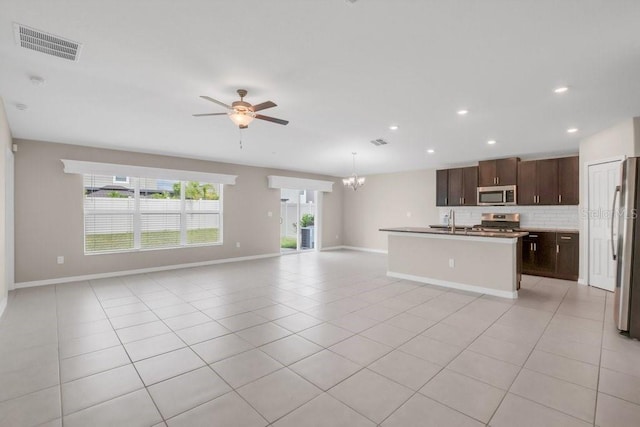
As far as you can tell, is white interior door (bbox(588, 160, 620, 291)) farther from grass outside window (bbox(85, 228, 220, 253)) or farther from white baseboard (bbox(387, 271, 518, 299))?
grass outside window (bbox(85, 228, 220, 253))

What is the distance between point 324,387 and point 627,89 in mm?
4101

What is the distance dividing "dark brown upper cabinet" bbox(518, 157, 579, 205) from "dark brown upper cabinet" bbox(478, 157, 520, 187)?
0.41 feet

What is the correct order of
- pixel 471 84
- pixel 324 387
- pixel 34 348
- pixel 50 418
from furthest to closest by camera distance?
pixel 471 84, pixel 34 348, pixel 324 387, pixel 50 418

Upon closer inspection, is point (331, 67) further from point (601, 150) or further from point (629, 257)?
point (601, 150)

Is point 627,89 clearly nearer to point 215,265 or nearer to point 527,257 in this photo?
point 527,257

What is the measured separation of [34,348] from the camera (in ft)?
8.95

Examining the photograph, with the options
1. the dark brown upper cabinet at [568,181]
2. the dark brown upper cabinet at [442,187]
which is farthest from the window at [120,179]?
the dark brown upper cabinet at [568,181]

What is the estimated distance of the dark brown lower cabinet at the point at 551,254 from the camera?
542 centimetres

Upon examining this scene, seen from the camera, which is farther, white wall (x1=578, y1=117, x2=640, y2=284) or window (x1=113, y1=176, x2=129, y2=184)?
window (x1=113, y1=176, x2=129, y2=184)

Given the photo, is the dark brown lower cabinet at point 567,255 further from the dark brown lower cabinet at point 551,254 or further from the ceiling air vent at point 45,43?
the ceiling air vent at point 45,43

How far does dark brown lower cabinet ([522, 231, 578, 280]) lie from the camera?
542 centimetres

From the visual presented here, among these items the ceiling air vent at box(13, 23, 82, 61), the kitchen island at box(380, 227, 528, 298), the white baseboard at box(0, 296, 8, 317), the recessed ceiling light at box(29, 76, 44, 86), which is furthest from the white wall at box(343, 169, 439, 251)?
the white baseboard at box(0, 296, 8, 317)

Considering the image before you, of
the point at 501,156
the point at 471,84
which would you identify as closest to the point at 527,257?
the point at 501,156

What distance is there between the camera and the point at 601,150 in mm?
4641
